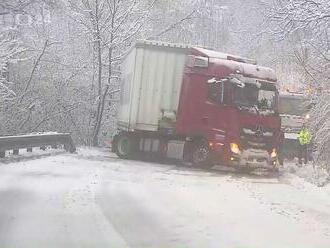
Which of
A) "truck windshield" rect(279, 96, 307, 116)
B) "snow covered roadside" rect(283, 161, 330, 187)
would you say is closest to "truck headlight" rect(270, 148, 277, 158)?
"snow covered roadside" rect(283, 161, 330, 187)

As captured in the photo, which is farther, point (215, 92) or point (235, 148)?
point (215, 92)

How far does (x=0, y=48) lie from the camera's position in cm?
2391

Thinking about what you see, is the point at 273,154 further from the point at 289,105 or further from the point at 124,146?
the point at 289,105

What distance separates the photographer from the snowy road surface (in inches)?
316

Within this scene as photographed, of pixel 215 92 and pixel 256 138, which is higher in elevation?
pixel 215 92

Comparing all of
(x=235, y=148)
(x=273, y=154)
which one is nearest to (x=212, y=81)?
(x=235, y=148)

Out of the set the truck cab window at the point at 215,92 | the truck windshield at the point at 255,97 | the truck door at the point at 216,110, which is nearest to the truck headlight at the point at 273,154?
the truck windshield at the point at 255,97

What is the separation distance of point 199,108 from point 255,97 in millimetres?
1801

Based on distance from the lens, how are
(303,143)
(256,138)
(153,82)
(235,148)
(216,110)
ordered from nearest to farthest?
(235,148) < (256,138) < (216,110) < (153,82) < (303,143)

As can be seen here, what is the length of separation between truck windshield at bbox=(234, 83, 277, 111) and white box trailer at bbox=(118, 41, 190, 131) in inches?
91.3

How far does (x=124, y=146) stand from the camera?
846 inches

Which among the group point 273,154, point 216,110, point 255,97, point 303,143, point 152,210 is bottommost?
point 152,210

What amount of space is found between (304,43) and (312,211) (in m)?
8.33

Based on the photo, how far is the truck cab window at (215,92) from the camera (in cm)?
1884
